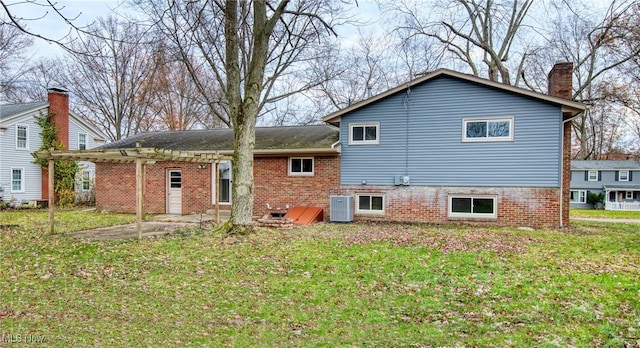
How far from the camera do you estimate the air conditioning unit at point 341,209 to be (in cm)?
1426

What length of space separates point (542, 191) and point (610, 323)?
29.3 feet

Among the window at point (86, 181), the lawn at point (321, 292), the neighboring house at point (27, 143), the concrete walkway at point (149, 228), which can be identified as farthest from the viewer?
the window at point (86, 181)

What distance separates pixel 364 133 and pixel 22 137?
1999 centimetres

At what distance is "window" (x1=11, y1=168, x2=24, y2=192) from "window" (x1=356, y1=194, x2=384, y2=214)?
19.5 metres

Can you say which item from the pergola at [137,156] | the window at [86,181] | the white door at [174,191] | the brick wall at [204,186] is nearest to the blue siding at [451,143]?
Result: the brick wall at [204,186]

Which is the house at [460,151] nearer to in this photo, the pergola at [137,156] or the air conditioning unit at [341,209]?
the air conditioning unit at [341,209]

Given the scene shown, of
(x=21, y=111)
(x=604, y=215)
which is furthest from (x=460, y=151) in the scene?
(x=21, y=111)

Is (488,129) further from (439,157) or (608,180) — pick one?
(608,180)

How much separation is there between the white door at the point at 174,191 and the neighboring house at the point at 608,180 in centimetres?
3874

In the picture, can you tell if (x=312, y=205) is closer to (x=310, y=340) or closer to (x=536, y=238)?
(x=536, y=238)

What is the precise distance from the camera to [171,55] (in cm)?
1734

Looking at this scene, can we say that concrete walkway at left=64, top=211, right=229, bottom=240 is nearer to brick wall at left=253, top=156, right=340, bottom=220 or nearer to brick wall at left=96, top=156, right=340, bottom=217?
brick wall at left=96, top=156, right=340, bottom=217

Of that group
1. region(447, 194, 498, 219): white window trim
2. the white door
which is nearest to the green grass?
region(447, 194, 498, 219): white window trim

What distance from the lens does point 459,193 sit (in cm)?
1362
